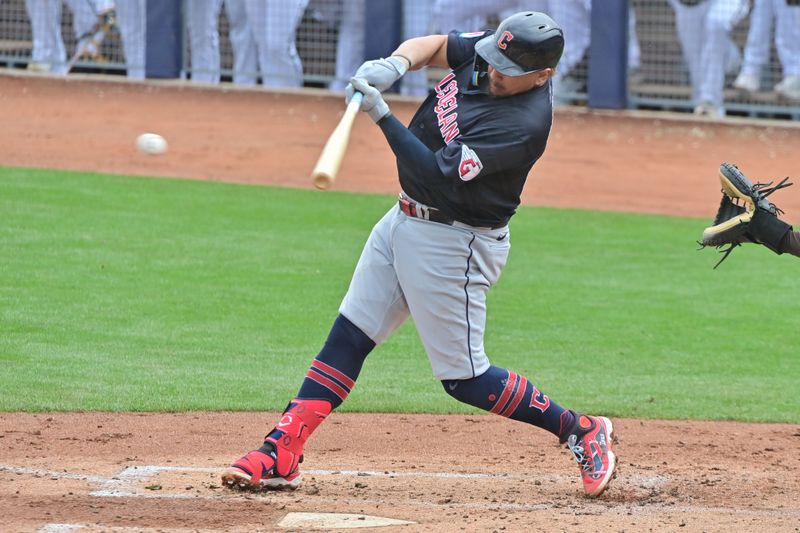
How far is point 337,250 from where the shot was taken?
8.90 metres

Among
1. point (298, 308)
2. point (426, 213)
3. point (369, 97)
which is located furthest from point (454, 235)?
point (298, 308)

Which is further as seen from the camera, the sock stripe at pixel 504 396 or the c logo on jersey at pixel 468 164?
the sock stripe at pixel 504 396

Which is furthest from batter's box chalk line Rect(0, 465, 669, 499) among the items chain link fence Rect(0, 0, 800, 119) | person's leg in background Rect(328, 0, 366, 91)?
person's leg in background Rect(328, 0, 366, 91)

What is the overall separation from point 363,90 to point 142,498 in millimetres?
1548

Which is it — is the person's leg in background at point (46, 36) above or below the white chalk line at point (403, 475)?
below

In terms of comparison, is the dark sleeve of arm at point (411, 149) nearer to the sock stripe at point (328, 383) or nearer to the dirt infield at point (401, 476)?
the sock stripe at point (328, 383)

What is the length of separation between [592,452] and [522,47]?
144 cm

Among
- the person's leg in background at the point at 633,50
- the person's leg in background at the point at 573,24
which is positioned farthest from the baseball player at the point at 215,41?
the person's leg in background at the point at 633,50

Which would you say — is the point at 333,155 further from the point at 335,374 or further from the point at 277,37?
the point at 277,37

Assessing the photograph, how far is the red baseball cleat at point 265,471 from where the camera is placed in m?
4.31

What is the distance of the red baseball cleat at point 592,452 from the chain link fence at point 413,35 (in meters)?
9.08

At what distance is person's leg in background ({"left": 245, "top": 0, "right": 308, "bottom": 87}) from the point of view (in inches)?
532

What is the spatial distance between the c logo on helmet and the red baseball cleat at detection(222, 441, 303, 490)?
5.13ft

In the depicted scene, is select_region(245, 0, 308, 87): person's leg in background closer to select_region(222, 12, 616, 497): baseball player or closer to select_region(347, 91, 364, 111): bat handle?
select_region(222, 12, 616, 497): baseball player
